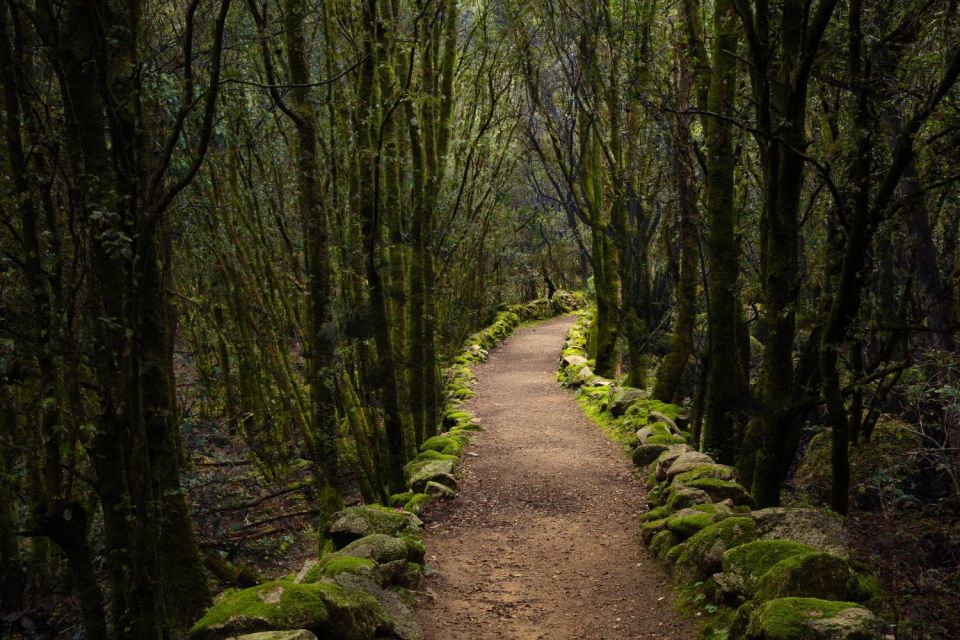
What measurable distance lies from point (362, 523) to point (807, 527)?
3427 mm

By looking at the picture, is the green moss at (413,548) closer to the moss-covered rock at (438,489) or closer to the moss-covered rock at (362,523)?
the moss-covered rock at (362,523)

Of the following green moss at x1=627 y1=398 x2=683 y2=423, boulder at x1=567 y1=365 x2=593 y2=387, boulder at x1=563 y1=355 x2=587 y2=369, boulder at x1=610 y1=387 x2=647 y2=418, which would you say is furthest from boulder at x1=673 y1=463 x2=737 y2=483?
boulder at x1=563 y1=355 x2=587 y2=369

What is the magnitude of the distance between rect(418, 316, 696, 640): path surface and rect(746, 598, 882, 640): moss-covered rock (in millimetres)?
1152

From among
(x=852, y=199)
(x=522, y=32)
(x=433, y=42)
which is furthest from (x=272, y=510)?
(x=522, y=32)

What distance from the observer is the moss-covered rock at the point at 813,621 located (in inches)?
128

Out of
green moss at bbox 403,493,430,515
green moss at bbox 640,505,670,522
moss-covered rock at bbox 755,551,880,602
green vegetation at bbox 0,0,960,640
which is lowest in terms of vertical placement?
green moss at bbox 403,493,430,515

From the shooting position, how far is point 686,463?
7.01m

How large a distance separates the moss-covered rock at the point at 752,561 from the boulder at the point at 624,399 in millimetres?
6239

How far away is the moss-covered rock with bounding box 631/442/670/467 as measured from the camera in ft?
27.2

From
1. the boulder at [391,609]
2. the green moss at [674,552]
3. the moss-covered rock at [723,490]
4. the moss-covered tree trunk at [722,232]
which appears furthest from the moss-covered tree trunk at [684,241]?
the boulder at [391,609]

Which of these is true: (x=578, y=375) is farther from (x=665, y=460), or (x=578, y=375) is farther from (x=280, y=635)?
(x=280, y=635)

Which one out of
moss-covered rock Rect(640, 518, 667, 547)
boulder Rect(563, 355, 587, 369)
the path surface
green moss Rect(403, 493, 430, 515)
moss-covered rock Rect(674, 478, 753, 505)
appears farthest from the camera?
A: boulder Rect(563, 355, 587, 369)

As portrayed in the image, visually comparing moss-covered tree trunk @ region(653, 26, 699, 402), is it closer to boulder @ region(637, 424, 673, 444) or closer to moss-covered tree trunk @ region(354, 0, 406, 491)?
boulder @ region(637, 424, 673, 444)

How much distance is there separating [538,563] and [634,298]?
8.38 m
